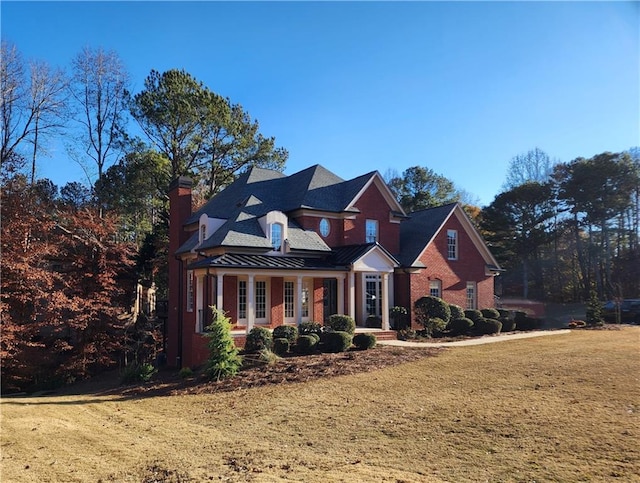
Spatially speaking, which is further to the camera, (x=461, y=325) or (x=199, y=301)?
(x=461, y=325)

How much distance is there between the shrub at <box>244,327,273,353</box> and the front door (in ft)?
22.4

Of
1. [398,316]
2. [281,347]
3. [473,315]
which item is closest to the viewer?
[281,347]

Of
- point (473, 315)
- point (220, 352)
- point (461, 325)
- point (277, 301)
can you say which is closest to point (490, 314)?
point (473, 315)

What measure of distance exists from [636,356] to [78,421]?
A: 16.7m

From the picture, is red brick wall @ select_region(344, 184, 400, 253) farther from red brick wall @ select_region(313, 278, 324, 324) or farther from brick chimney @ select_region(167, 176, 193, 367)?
brick chimney @ select_region(167, 176, 193, 367)

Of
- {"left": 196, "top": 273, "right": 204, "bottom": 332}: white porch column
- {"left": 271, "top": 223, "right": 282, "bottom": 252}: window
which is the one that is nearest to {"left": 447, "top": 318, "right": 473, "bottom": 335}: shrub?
{"left": 271, "top": 223, "right": 282, "bottom": 252}: window

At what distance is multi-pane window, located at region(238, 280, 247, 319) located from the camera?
21.7m

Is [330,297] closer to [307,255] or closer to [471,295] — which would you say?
[307,255]

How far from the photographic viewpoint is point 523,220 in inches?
1945

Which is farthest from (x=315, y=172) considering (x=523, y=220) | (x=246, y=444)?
(x=523, y=220)

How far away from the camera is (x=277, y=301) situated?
22.6 meters

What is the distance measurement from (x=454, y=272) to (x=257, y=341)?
15.3m

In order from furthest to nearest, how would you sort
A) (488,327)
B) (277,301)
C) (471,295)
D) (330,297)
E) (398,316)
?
(471,295) → (330,297) → (398,316) → (488,327) → (277,301)

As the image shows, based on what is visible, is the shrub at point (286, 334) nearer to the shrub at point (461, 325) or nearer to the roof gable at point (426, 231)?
the shrub at point (461, 325)
